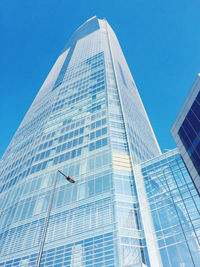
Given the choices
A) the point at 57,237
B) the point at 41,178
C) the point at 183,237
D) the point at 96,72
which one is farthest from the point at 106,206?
the point at 96,72

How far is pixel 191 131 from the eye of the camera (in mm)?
24281

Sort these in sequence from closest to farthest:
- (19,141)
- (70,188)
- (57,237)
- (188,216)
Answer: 1. (188,216)
2. (57,237)
3. (70,188)
4. (19,141)

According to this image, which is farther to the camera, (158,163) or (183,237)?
(158,163)

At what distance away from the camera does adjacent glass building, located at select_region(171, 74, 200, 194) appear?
22.8 m

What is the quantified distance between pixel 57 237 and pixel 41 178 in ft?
45.0

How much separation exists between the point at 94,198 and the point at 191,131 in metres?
15.0

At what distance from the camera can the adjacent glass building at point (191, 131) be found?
2278 centimetres

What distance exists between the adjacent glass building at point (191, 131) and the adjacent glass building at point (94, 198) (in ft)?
17.6

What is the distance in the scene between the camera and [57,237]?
2688cm

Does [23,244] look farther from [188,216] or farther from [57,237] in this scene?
[188,216]

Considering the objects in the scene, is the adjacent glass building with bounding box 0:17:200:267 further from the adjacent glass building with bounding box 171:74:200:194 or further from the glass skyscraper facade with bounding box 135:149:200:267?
the adjacent glass building with bounding box 171:74:200:194

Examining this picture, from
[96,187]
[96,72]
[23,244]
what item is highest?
[96,72]

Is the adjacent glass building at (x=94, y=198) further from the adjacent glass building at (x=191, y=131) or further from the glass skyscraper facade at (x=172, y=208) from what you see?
the adjacent glass building at (x=191, y=131)

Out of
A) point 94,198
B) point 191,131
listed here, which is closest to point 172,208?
point 191,131
